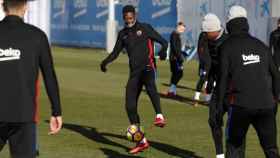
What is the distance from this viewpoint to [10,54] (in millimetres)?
6633

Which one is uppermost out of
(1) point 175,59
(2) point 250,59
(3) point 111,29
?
(2) point 250,59

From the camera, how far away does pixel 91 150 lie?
38.8 ft

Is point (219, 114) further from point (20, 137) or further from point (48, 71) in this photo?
point (20, 137)

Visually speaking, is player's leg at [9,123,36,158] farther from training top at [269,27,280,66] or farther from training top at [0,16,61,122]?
training top at [269,27,280,66]

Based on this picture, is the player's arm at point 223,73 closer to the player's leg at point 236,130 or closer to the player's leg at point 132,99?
the player's leg at point 236,130

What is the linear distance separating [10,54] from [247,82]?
2586 millimetres

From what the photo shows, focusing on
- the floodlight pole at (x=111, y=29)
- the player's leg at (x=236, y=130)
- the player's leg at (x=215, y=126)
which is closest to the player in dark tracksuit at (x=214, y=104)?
the player's leg at (x=215, y=126)

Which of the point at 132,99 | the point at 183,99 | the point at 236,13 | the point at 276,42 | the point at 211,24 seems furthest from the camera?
the point at 183,99

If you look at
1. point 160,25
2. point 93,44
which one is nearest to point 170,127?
point 160,25

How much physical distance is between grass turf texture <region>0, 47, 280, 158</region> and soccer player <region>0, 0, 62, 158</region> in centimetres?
453

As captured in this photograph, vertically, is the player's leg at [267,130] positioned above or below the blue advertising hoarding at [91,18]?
above

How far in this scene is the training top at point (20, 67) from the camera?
6.63m

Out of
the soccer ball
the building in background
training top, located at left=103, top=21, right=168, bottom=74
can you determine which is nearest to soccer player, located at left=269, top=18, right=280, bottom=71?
the building in background

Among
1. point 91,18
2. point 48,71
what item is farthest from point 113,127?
point 91,18
